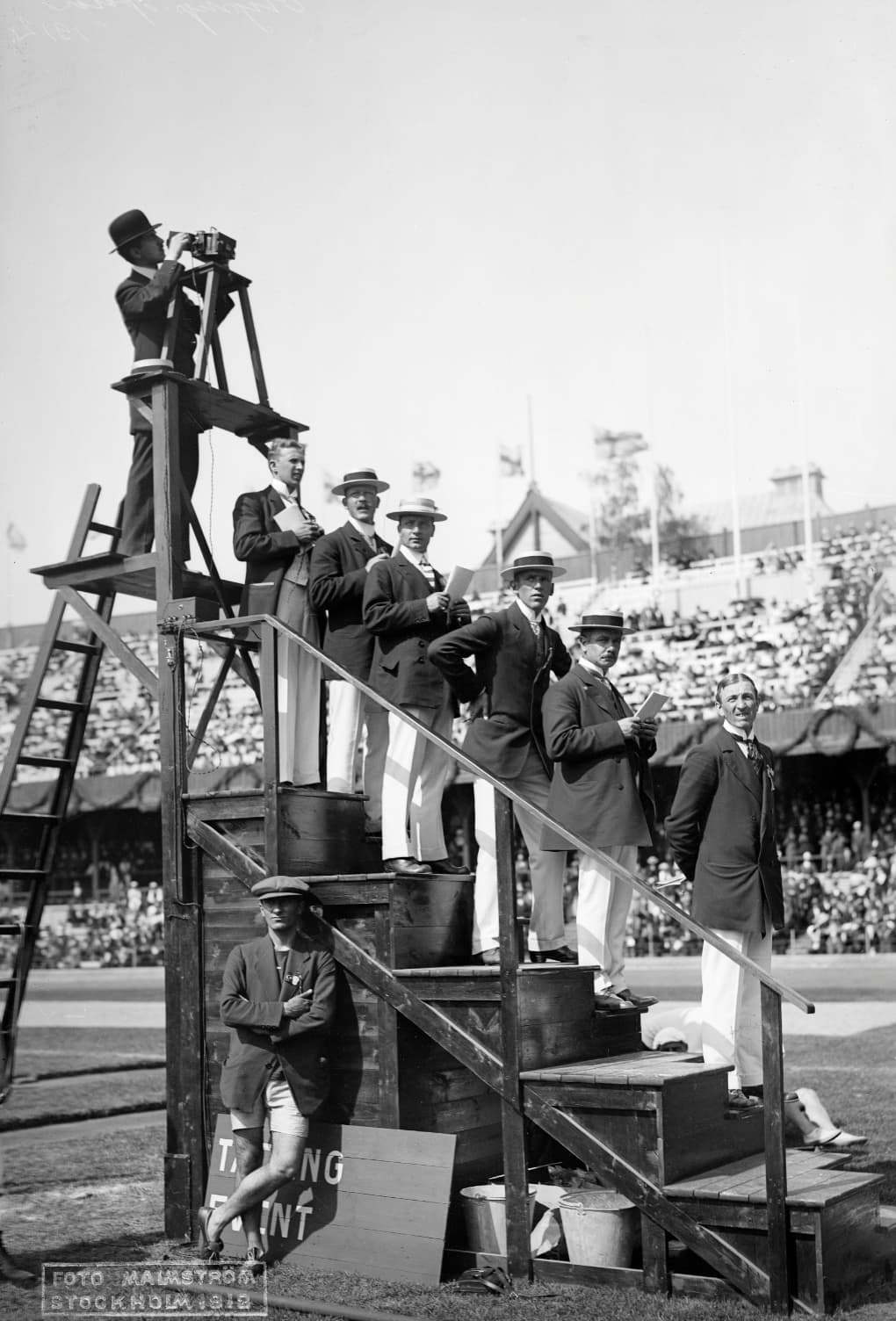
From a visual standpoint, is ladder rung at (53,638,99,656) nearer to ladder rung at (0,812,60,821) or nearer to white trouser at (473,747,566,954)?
ladder rung at (0,812,60,821)

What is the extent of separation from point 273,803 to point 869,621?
20.7 metres

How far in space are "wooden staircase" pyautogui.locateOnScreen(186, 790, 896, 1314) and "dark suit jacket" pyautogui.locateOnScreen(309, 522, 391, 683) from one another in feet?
2.45

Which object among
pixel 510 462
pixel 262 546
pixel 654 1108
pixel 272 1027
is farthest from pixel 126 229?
pixel 510 462

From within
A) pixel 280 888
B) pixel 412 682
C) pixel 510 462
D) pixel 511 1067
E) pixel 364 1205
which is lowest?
pixel 364 1205

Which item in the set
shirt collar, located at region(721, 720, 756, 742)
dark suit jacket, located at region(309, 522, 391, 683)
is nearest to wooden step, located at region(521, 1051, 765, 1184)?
shirt collar, located at region(721, 720, 756, 742)

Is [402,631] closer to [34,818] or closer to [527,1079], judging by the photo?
[527,1079]

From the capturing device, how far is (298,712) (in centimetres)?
→ 769

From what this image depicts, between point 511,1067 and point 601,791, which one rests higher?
point 601,791

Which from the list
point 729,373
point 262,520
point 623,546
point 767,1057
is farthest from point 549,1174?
point 623,546

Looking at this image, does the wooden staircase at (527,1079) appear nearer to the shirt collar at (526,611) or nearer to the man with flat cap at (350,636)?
the man with flat cap at (350,636)

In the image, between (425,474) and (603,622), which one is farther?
(425,474)

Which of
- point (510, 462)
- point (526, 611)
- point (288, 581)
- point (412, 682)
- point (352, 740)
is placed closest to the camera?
point (412, 682)

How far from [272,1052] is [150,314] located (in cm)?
431

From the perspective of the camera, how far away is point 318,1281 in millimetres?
6266
